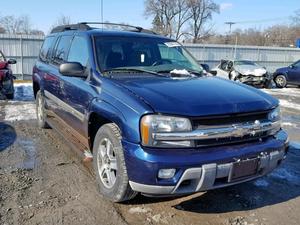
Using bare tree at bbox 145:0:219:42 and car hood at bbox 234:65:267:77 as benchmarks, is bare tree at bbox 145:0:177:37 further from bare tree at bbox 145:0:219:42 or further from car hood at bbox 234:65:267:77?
car hood at bbox 234:65:267:77

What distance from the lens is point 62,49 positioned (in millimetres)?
5586

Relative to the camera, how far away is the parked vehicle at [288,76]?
17188 millimetres

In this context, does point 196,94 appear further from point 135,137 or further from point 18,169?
point 18,169

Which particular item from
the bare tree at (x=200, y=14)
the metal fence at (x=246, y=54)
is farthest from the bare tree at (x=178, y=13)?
the metal fence at (x=246, y=54)

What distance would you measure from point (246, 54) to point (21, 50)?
53.8ft

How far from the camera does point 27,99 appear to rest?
11.0m

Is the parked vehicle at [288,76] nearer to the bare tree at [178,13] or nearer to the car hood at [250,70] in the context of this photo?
the car hood at [250,70]

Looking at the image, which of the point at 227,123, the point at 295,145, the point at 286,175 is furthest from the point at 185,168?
the point at 295,145

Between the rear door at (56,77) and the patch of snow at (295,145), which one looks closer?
the rear door at (56,77)

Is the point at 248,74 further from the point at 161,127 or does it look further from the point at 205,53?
the point at 161,127

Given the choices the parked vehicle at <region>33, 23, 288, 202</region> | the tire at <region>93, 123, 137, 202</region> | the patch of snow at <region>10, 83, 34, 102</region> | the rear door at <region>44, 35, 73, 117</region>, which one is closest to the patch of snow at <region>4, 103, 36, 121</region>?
the patch of snow at <region>10, 83, 34, 102</region>

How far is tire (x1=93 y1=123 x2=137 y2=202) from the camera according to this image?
3.44 meters

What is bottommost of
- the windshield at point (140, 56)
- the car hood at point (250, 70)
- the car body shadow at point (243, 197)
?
the car body shadow at point (243, 197)

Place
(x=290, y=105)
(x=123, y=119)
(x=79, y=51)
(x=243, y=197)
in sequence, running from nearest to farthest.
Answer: (x=123, y=119), (x=243, y=197), (x=79, y=51), (x=290, y=105)
